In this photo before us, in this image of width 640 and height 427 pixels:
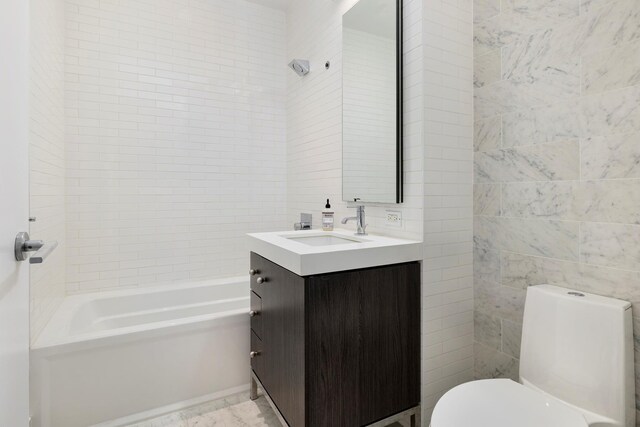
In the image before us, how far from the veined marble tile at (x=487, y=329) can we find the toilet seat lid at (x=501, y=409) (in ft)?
1.39

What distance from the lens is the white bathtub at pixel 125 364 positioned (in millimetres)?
1690

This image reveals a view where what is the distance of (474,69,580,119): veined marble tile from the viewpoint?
1432 mm

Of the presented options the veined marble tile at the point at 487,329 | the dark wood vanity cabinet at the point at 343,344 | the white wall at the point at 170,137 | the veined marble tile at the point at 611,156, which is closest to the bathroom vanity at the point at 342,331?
the dark wood vanity cabinet at the point at 343,344

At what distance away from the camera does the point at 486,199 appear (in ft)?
5.78

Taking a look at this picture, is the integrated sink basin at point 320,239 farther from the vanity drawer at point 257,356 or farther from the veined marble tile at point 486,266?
the veined marble tile at point 486,266

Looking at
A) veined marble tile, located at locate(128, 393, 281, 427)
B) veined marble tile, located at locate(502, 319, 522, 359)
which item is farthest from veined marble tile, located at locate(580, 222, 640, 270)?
veined marble tile, located at locate(128, 393, 281, 427)

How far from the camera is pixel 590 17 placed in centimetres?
134

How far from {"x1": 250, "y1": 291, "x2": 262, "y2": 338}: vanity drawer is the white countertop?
0.30 meters

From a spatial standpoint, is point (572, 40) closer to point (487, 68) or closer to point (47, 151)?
point (487, 68)

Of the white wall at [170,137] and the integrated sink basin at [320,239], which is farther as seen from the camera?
the white wall at [170,137]

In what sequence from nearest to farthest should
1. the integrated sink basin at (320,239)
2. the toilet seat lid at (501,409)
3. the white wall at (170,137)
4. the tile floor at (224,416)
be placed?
the toilet seat lid at (501,409)
the tile floor at (224,416)
the integrated sink basin at (320,239)
the white wall at (170,137)

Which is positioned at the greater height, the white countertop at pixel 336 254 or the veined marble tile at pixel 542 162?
the veined marble tile at pixel 542 162

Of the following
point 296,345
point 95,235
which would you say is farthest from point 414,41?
point 95,235

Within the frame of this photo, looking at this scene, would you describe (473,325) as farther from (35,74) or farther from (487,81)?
(35,74)
